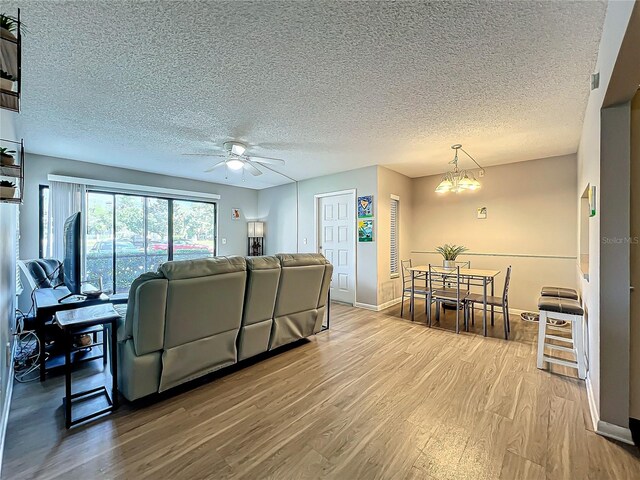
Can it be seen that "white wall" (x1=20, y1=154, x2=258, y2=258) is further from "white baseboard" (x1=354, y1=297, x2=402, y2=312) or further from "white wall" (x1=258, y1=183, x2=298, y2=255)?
"white baseboard" (x1=354, y1=297, x2=402, y2=312)

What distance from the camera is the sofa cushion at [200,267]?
2.16m

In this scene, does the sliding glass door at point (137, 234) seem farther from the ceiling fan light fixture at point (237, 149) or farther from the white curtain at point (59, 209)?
the ceiling fan light fixture at point (237, 149)

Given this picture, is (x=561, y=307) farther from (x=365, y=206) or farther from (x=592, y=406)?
(x=365, y=206)

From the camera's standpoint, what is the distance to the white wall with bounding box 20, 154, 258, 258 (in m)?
4.22

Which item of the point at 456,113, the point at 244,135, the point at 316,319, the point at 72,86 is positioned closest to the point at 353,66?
the point at 456,113

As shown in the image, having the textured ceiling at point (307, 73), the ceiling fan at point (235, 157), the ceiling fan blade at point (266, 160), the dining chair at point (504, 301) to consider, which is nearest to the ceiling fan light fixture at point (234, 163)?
the ceiling fan at point (235, 157)

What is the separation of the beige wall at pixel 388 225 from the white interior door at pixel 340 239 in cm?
54

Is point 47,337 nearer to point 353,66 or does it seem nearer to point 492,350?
point 353,66

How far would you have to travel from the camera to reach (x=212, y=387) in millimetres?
2443

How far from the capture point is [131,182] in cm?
532

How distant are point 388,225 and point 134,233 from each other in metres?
4.84

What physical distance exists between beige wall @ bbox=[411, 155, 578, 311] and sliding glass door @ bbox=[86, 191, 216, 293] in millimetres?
5201

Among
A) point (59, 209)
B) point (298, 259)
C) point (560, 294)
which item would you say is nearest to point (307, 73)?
point (298, 259)

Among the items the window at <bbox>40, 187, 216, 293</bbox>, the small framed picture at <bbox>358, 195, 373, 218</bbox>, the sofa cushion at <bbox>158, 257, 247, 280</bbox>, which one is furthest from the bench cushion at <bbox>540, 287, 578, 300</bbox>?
the window at <bbox>40, 187, 216, 293</bbox>
